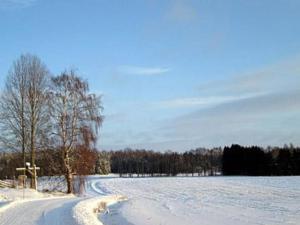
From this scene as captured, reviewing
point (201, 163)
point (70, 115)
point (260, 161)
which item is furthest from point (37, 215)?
point (201, 163)

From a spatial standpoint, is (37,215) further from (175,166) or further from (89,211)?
(175,166)

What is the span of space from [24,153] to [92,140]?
17.4ft

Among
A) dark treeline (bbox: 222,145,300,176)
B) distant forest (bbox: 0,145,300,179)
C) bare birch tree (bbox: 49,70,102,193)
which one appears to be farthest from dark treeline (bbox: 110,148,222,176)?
bare birch tree (bbox: 49,70,102,193)

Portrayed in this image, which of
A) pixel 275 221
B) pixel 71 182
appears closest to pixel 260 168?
pixel 71 182

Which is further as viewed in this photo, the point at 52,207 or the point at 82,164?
the point at 82,164

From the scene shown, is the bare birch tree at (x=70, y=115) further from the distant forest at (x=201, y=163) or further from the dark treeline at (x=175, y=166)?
the dark treeline at (x=175, y=166)

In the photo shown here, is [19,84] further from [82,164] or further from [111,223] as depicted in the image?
[111,223]

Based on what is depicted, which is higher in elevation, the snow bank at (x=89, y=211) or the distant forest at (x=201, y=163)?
the distant forest at (x=201, y=163)

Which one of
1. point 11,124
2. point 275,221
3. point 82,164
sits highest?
point 11,124

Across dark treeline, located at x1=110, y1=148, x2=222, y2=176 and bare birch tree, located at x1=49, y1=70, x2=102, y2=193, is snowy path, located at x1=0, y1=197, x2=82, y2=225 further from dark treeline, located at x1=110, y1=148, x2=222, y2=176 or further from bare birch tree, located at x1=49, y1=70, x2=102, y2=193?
dark treeline, located at x1=110, y1=148, x2=222, y2=176

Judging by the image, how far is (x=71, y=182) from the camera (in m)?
42.8

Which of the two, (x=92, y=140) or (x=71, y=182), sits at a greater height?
(x=92, y=140)

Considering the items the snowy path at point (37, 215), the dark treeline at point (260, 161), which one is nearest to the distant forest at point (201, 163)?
the dark treeline at point (260, 161)

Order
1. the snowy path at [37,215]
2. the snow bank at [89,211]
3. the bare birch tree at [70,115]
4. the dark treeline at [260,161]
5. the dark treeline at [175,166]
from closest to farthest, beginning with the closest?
the snow bank at [89,211], the snowy path at [37,215], the bare birch tree at [70,115], the dark treeline at [260,161], the dark treeline at [175,166]
